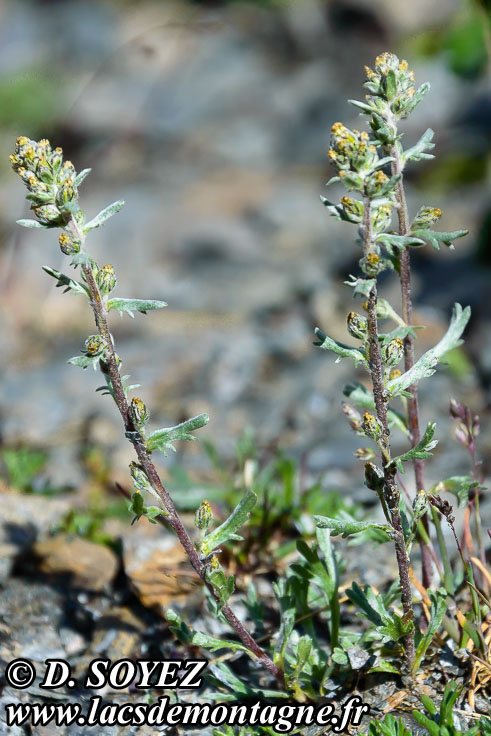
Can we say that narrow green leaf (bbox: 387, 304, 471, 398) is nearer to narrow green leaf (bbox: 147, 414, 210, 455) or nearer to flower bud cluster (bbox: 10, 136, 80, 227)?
narrow green leaf (bbox: 147, 414, 210, 455)

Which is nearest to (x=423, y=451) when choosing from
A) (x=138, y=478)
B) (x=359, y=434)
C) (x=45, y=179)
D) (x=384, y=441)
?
(x=384, y=441)

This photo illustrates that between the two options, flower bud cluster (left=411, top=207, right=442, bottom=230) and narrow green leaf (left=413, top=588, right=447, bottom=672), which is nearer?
flower bud cluster (left=411, top=207, right=442, bottom=230)

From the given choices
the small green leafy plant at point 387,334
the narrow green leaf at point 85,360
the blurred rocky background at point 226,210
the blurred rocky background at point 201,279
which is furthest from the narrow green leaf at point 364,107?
the blurred rocky background at point 226,210

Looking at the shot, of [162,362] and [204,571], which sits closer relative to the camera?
[204,571]

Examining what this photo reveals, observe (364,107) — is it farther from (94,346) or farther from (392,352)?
(94,346)

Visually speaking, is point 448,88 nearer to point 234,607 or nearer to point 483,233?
point 483,233

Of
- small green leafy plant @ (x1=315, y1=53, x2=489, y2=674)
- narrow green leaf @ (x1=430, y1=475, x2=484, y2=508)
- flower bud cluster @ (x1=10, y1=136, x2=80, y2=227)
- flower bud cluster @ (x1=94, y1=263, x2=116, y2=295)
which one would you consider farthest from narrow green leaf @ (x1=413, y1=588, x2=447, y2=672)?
flower bud cluster @ (x1=10, y1=136, x2=80, y2=227)

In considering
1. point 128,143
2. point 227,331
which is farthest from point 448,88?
point 227,331
